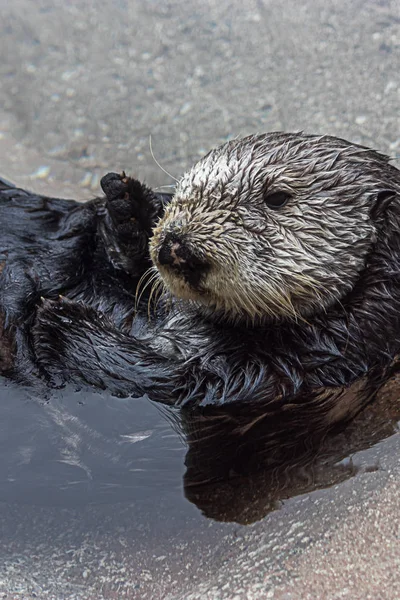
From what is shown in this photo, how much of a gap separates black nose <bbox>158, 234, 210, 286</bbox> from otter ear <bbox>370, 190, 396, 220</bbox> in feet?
2.09

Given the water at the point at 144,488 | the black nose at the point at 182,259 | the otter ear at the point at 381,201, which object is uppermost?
the otter ear at the point at 381,201

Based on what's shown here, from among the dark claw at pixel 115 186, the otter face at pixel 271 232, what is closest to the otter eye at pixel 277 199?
the otter face at pixel 271 232

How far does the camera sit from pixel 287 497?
2428 mm

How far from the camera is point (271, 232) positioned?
98.0 inches

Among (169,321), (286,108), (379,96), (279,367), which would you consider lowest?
(169,321)

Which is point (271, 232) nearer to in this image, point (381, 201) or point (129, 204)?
point (381, 201)

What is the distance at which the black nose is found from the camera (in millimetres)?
2400

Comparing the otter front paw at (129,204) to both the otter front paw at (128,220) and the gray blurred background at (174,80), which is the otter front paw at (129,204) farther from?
the gray blurred background at (174,80)

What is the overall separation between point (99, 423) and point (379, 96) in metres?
2.96

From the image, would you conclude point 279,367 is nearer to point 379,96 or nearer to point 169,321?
point 169,321

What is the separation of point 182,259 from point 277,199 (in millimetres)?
408

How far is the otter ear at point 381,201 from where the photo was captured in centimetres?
257

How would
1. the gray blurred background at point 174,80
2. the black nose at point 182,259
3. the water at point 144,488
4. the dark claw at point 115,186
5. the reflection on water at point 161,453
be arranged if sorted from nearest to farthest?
the water at point 144,488
the black nose at point 182,259
the reflection on water at point 161,453
the dark claw at point 115,186
the gray blurred background at point 174,80

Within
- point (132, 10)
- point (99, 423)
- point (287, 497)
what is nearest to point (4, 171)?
point (132, 10)
